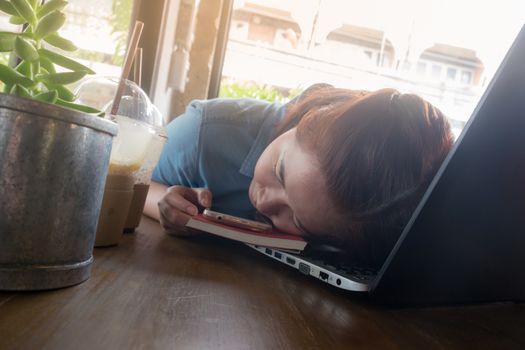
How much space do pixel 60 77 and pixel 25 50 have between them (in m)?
0.03

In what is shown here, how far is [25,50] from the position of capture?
38 cm

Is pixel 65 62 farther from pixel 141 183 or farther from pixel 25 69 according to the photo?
pixel 141 183

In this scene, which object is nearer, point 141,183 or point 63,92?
point 63,92

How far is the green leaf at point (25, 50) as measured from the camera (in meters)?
0.37

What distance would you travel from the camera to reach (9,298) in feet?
1.12

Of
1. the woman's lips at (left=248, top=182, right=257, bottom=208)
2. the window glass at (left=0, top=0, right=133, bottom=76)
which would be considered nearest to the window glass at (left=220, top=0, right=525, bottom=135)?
the window glass at (left=0, top=0, right=133, bottom=76)

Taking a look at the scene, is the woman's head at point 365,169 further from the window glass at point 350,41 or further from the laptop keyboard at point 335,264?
the window glass at point 350,41

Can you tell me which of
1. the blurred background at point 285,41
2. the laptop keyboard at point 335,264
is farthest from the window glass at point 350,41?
the laptop keyboard at point 335,264

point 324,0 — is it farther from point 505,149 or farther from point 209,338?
point 209,338

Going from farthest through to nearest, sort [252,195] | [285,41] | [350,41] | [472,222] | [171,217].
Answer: [350,41]
[285,41]
[252,195]
[171,217]
[472,222]

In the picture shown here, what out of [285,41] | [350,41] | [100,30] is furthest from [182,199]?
[350,41]

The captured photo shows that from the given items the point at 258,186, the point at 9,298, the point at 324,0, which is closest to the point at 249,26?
the point at 324,0

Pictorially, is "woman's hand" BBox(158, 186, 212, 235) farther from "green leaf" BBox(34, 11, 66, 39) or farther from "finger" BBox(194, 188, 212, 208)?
"green leaf" BBox(34, 11, 66, 39)

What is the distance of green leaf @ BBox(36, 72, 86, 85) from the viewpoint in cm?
39
